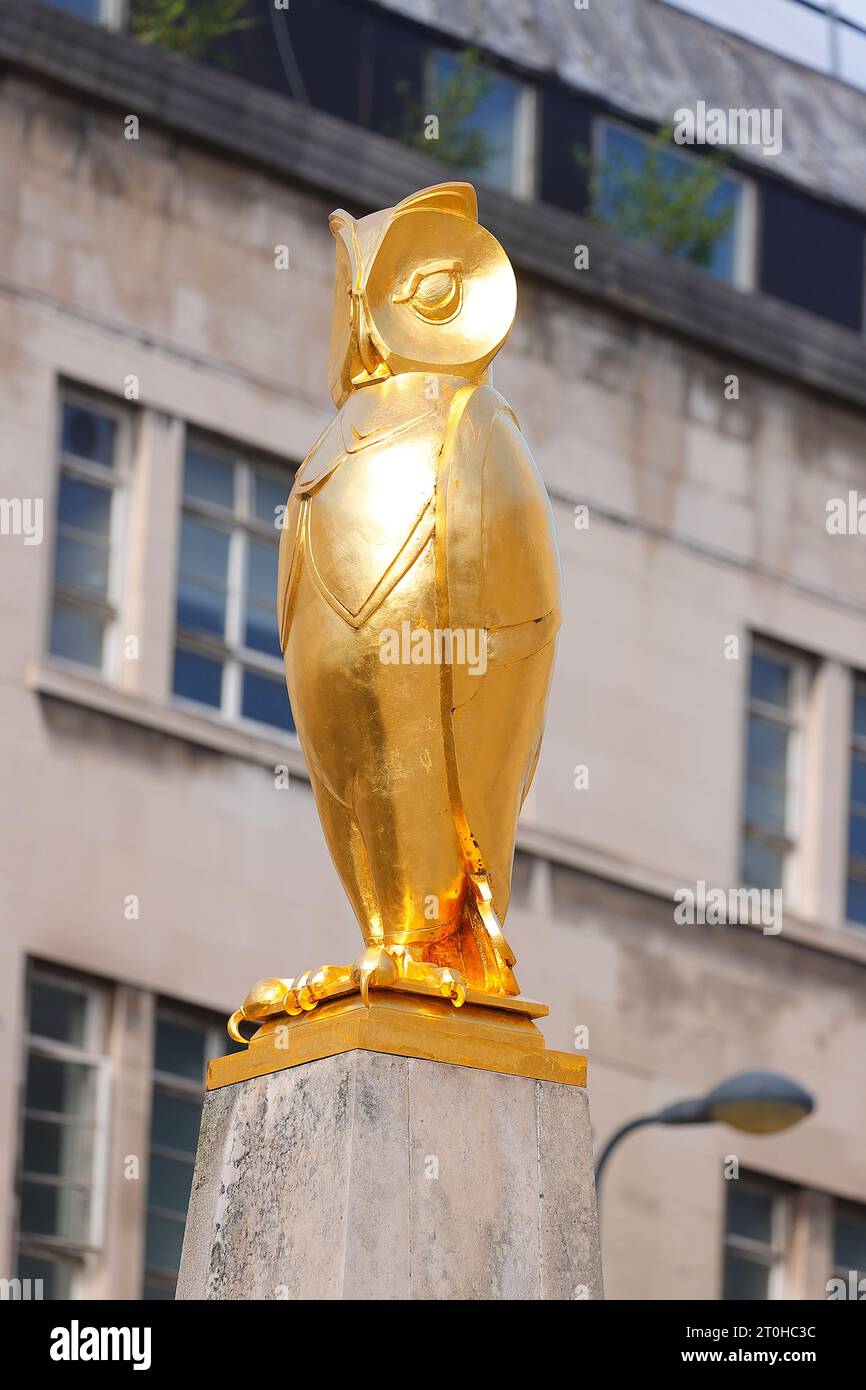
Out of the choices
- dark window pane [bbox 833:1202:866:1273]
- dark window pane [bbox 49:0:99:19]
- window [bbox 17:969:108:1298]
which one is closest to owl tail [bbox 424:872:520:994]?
window [bbox 17:969:108:1298]

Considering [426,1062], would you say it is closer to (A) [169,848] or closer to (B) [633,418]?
(A) [169,848]

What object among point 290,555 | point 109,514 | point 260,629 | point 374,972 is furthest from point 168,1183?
point 374,972

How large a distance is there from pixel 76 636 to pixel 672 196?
275 inches

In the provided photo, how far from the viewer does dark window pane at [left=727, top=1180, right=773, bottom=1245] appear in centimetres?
2736

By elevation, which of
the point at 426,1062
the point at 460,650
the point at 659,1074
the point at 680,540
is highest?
the point at 680,540

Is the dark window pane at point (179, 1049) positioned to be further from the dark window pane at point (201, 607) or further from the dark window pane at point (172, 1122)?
the dark window pane at point (201, 607)

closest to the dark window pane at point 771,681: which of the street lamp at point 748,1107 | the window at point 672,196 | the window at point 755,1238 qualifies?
the window at point 672,196

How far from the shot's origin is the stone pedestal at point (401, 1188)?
10.6 meters

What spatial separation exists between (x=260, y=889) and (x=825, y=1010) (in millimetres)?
5831

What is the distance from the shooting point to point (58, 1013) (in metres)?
23.7

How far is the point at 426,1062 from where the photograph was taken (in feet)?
35.7

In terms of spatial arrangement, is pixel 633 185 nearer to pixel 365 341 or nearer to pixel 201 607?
pixel 201 607

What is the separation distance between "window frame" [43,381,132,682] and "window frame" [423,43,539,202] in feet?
14.4
